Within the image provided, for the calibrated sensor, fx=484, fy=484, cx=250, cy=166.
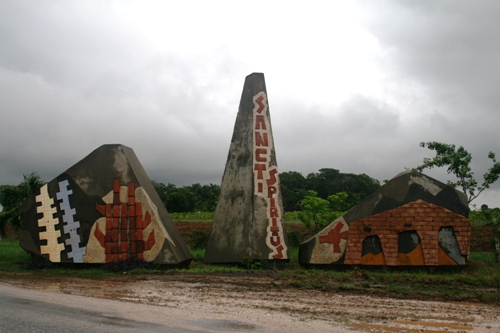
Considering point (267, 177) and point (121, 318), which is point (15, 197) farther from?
point (121, 318)

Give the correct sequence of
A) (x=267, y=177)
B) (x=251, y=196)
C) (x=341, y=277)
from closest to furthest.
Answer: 1. (x=341, y=277)
2. (x=251, y=196)
3. (x=267, y=177)

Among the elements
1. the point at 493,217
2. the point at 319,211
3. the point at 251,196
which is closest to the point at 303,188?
the point at 319,211

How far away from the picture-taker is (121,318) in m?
6.96

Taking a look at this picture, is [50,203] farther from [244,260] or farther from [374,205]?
[374,205]

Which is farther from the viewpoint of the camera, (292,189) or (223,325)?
(292,189)

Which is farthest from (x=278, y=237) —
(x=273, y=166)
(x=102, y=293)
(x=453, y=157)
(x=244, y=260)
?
(x=453, y=157)

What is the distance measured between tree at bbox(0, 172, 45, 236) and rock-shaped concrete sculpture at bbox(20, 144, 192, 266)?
10.1 ft

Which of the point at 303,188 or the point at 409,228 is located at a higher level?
the point at 303,188

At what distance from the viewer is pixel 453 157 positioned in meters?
17.7

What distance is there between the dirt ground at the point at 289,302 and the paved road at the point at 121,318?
0.34m

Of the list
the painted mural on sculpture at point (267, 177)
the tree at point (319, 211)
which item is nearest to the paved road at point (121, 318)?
the painted mural on sculpture at point (267, 177)

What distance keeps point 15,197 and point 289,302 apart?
43.3ft

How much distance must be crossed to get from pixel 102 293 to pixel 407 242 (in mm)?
8508

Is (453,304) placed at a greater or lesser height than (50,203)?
lesser
